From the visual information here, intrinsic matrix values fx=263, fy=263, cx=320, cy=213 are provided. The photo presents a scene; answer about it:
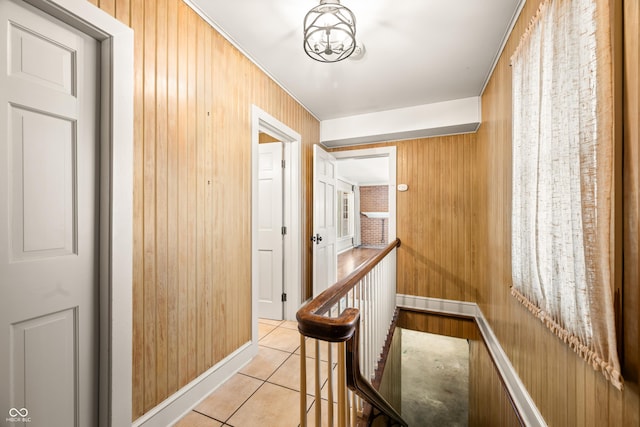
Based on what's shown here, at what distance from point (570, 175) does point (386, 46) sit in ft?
5.36

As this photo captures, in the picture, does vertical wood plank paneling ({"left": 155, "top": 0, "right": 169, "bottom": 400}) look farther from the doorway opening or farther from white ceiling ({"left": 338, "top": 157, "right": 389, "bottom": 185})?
the doorway opening

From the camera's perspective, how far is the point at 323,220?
11.1 ft

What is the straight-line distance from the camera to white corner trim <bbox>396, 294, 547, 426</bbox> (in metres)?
1.54

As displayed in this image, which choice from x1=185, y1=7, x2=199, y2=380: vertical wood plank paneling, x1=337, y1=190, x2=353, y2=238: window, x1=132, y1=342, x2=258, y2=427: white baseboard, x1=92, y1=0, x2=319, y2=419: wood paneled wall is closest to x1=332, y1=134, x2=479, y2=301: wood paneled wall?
x1=92, y1=0, x2=319, y2=419: wood paneled wall

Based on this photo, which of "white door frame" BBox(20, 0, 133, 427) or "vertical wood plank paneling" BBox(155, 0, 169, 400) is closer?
"white door frame" BBox(20, 0, 133, 427)

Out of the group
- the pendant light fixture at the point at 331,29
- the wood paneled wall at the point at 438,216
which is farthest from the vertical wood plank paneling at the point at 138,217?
the wood paneled wall at the point at 438,216

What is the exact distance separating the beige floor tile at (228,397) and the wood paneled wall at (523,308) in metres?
1.73

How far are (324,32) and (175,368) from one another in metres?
2.21

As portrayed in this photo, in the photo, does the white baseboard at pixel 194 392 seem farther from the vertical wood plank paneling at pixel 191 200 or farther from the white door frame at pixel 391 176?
the white door frame at pixel 391 176

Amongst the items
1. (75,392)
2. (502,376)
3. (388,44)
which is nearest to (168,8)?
(388,44)

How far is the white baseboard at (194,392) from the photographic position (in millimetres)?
1426

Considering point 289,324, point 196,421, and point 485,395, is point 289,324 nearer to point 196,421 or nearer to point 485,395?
point 196,421

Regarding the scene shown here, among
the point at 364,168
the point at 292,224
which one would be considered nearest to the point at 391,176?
Answer: the point at 292,224
